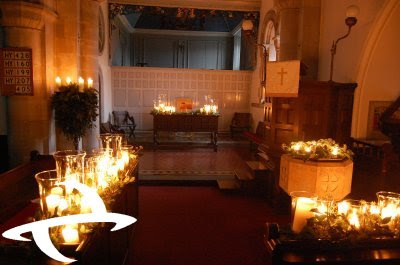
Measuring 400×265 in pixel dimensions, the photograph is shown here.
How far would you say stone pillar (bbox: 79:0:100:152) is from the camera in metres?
7.46

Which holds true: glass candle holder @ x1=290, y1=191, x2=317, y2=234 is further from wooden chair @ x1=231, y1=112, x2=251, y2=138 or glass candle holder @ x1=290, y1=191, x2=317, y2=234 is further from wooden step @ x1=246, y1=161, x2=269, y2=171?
wooden chair @ x1=231, y1=112, x2=251, y2=138

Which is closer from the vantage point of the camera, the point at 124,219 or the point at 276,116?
the point at 124,219

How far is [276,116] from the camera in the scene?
5.72m

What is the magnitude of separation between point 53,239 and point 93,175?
0.87 m

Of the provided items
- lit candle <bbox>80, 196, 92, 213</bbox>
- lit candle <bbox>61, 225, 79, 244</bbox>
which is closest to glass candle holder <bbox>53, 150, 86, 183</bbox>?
lit candle <bbox>80, 196, 92, 213</bbox>

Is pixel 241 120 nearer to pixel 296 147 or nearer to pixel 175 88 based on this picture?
pixel 175 88

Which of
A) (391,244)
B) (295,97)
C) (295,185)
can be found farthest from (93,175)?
(295,97)

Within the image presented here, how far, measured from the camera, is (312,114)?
5.61 m

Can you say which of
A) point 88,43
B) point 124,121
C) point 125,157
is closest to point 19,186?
point 125,157

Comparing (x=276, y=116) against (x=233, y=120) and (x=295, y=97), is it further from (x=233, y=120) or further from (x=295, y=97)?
(x=233, y=120)

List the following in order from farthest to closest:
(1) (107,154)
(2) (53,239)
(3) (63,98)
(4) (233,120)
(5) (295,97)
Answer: (4) (233,120)
(3) (63,98)
(5) (295,97)
(1) (107,154)
(2) (53,239)

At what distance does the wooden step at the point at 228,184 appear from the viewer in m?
6.13

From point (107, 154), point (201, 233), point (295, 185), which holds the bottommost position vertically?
point (201, 233)

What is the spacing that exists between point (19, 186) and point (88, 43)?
15.4ft
